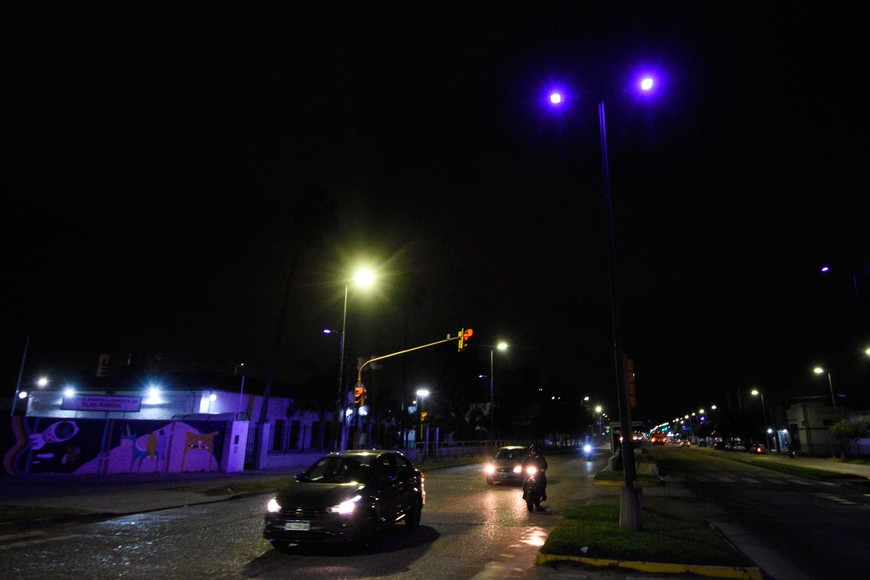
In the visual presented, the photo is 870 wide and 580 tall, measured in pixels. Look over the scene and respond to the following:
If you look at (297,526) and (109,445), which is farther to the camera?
(109,445)

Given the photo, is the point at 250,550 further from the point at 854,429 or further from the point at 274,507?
the point at 854,429

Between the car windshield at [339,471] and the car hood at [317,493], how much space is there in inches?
14.7

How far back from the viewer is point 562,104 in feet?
39.1

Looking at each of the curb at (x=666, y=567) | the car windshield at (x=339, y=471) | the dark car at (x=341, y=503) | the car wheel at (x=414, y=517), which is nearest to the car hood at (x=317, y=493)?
the dark car at (x=341, y=503)

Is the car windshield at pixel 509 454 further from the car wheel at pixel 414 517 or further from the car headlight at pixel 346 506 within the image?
the car headlight at pixel 346 506

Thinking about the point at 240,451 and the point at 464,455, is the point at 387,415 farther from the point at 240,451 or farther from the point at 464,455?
the point at 240,451

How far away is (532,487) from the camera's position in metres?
14.4

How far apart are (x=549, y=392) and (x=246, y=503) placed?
9626 centimetres

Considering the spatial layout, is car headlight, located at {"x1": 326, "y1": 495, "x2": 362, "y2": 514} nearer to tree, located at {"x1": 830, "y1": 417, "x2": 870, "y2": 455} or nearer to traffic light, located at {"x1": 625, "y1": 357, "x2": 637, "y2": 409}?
traffic light, located at {"x1": 625, "y1": 357, "x2": 637, "y2": 409}

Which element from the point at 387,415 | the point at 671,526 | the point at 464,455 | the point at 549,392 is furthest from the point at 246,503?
the point at 549,392

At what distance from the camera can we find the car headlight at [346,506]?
8891 mm

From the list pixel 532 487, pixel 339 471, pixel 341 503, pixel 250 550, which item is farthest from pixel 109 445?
pixel 341 503

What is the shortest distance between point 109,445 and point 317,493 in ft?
63.2

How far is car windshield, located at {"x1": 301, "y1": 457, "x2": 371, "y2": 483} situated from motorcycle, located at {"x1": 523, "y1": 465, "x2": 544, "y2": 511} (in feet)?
17.4
